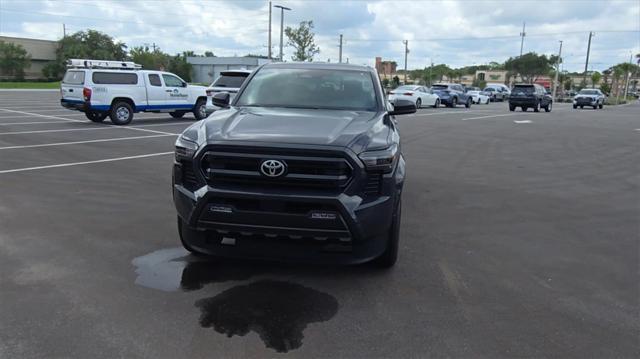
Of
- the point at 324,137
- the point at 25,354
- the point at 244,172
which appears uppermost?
the point at 324,137

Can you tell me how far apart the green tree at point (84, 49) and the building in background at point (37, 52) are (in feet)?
7.03

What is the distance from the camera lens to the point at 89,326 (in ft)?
11.6

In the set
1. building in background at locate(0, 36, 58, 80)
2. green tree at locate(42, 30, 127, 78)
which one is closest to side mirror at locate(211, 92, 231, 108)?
green tree at locate(42, 30, 127, 78)

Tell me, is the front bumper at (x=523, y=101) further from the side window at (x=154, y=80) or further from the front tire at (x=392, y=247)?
the front tire at (x=392, y=247)

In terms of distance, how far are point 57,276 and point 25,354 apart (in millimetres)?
1291

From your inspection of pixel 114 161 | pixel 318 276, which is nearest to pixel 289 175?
pixel 318 276

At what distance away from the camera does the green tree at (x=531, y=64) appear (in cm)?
9197

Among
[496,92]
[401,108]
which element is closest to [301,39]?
[496,92]

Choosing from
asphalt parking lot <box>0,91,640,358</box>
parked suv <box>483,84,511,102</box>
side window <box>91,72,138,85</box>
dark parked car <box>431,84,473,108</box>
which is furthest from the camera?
parked suv <box>483,84,511,102</box>

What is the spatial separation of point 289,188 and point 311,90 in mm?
1922

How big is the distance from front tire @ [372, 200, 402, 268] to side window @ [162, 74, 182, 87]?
638 inches

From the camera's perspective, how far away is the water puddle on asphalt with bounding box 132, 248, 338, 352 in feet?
11.7

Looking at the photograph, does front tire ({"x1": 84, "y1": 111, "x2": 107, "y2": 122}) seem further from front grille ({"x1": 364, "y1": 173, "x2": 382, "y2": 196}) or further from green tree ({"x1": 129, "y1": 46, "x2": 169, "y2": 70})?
green tree ({"x1": 129, "y1": 46, "x2": 169, "y2": 70})

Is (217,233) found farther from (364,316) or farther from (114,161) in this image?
(114,161)
